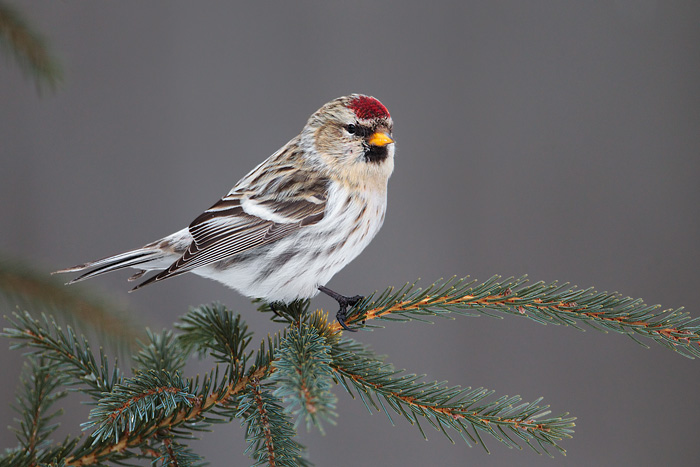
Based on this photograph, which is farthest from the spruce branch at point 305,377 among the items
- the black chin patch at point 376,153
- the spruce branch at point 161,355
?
the black chin patch at point 376,153

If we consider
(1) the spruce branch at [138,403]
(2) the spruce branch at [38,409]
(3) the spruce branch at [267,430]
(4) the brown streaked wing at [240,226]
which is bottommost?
(2) the spruce branch at [38,409]

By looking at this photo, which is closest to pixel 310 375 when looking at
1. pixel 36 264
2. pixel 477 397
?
pixel 477 397

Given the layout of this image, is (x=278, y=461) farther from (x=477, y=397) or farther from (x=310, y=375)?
(x=477, y=397)

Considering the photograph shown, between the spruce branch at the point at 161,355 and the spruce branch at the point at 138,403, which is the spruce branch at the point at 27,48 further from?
the spruce branch at the point at 138,403

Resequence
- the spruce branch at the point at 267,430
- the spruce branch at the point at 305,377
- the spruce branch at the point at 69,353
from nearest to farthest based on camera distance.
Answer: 1. the spruce branch at the point at 305,377
2. the spruce branch at the point at 267,430
3. the spruce branch at the point at 69,353

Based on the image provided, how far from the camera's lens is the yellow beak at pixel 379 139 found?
137 cm

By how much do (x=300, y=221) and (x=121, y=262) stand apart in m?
0.38

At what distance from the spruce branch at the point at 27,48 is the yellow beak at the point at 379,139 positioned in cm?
71

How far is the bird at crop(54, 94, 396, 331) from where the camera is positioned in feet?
4.18

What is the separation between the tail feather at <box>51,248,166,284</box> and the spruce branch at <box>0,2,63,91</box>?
0.43 m

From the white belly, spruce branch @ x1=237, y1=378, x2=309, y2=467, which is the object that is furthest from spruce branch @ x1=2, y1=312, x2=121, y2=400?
the white belly

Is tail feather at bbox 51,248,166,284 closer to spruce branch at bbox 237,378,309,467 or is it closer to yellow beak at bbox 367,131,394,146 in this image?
spruce branch at bbox 237,378,309,467

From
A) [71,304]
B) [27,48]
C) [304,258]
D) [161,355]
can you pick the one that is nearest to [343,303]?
[304,258]

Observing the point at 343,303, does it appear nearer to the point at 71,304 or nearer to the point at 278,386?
the point at 278,386
